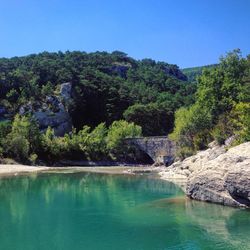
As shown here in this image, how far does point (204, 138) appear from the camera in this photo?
250ft

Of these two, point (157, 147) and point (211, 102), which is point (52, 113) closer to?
point (157, 147)

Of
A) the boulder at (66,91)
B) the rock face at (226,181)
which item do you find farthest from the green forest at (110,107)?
the rock face at (226,181)

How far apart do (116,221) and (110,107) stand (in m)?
103

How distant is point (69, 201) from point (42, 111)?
232ft

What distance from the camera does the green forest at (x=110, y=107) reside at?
252 ft

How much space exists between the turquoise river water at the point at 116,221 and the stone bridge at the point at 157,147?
132 ft

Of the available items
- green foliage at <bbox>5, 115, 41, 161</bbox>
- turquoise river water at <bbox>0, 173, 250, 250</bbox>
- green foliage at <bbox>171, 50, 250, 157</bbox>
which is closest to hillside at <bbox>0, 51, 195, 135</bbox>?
green foliage at <bbox>5, 115, 41, 161</bbox>

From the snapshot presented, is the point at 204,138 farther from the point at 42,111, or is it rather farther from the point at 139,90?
the point at 139,90

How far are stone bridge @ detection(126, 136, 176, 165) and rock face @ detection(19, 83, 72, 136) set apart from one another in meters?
22.8

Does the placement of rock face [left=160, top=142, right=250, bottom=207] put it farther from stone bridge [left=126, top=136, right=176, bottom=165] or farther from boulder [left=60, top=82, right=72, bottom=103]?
boulder [left=60, top=82, right=72, bottom=103]

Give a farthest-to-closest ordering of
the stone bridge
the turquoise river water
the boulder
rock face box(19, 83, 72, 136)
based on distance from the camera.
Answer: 1. the boulder
2. rock face box(19, 83, 72, 136)
3. the stone bridge
4. the turquoise river water

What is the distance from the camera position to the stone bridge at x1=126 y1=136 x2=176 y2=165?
92400 mm

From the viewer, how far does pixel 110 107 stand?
134500mm

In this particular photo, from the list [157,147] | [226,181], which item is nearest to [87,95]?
[157,147]
